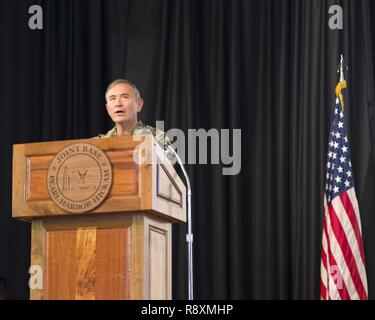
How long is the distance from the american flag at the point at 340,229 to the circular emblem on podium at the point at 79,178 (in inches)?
115

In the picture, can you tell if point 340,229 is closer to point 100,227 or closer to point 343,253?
point 343,253

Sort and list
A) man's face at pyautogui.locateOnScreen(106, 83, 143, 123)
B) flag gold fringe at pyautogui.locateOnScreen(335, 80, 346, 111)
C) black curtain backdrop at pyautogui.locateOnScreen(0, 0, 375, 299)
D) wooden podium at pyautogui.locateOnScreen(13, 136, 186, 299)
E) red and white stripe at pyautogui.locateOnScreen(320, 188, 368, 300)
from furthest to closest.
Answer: black curtain backdrop at pyautogui.locateOnScreen(0, 0, 375, 299), flag gold fringe at pyautogui.locateOnScreen(335, 80, 346, 111), red and white stripe at pyautogui.locateOnScreen(320, 188, 368, 300), man's face at pyautogui.locateOnScreen(106, 83, 143, 123), wooden podium at pyautogui.locateOnScreen(13, 136, 186, 299)

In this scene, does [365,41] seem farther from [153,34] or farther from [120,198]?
[120,198]

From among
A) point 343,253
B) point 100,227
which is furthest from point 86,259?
point 343,253

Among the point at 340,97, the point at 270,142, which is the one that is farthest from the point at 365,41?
the point at 270,142

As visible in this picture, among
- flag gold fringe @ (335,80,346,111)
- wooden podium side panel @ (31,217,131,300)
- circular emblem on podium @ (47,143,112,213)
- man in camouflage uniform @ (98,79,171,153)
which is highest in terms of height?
flag gold fringe @ (335,80,346,111)

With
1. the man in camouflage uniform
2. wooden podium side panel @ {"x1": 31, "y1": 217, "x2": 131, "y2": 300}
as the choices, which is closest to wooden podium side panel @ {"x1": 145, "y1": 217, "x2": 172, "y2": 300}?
wooden podium side panel @ {"x1": 31, "y1": 217, "x2": 131, "y2": 300}

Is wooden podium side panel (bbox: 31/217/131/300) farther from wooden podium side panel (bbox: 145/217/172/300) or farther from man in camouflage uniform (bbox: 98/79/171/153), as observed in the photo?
man in camouflage uniform (bbox: 98/79/171/153)

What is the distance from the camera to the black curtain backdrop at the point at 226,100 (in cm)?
639

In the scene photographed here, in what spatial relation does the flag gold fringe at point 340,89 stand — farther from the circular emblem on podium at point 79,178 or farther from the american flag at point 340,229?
the circular emblem on podium at point 79,178

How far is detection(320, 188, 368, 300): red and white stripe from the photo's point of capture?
18.7 feet

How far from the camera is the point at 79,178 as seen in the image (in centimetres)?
336

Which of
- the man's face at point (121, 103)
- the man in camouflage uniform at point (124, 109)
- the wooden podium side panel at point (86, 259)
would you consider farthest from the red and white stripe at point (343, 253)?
the wooden podium side panel at point (86, 259)

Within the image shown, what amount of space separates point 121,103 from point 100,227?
4.16 ft
